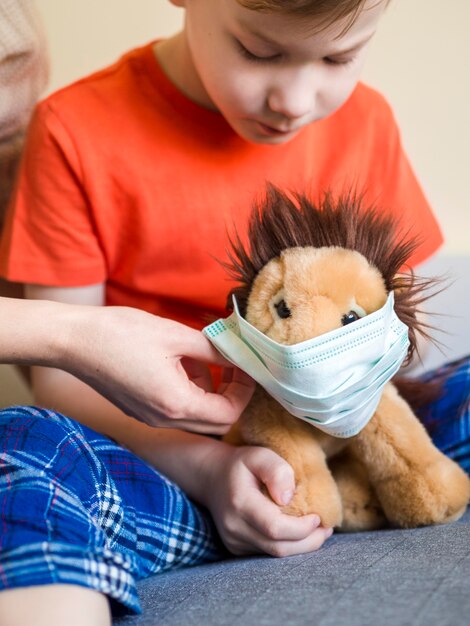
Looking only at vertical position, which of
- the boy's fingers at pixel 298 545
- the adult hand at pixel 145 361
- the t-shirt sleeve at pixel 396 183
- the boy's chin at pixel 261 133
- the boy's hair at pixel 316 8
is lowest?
the boy's fingers at pixel 298 545

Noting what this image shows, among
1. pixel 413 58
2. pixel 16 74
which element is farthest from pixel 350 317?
pixel 413 58

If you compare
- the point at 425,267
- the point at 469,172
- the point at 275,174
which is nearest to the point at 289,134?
the point at 275,174

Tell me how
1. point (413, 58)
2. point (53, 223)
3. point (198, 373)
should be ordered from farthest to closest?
point (413, 58)
point (53, 223)
point (198, 373)

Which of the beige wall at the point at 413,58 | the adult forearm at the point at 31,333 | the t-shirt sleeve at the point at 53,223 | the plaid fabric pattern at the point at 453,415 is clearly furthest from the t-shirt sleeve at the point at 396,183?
the adult forearm at the point at 31,333

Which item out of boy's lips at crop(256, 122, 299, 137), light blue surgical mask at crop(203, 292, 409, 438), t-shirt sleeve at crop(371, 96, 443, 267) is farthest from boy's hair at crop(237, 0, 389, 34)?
t-shirt sleeve at crop(371, 96, 443, 267)

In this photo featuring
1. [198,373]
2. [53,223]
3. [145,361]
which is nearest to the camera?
[145,361]

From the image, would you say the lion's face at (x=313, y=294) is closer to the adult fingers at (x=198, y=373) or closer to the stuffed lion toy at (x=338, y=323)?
the stuffed lion toy at (x=338, y=323)

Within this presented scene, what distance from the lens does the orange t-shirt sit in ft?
2.91

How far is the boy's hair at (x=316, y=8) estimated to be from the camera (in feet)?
2.14

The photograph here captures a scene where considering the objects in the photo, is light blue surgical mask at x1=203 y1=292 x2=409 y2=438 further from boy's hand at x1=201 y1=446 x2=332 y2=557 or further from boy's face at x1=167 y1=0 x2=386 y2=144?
boy's face at x1=167 y1=0 x2=386 y2=144

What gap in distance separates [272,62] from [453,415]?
1.45 feet

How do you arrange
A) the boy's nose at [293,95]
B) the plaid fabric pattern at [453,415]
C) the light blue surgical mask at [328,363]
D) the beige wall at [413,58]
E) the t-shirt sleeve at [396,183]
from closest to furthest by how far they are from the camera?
the light blue surgical mask at [328,363] → the boy's nose at [293,95] → the plaid fabric pattern at [453,415] → the t-shirt sleeve at [396,183] → the beige wall at [413,58]

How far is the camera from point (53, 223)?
886 mm

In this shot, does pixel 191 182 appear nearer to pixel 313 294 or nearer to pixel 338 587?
pixel 313 294
